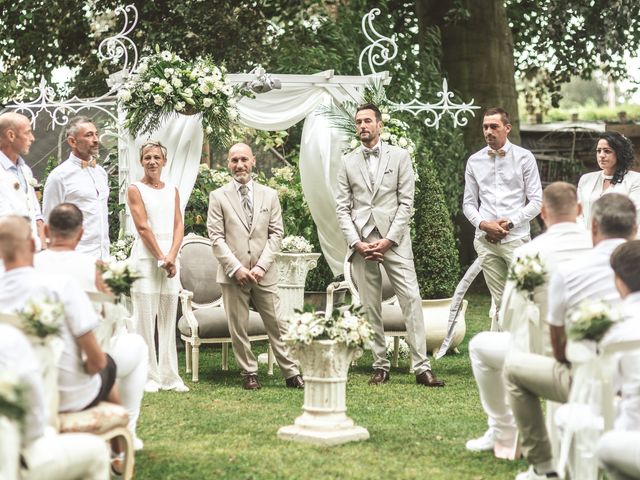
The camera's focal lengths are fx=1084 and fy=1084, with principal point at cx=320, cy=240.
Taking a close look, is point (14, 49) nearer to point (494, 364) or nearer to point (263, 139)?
point (263, 139)

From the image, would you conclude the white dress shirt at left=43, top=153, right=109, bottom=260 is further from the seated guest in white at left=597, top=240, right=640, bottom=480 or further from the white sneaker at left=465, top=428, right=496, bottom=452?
the seated guest in white at left=597, top=240, right=640, bottom=480

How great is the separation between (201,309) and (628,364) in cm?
518

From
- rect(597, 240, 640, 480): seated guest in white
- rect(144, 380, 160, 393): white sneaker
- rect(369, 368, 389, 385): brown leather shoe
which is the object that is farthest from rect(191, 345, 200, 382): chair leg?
→ rect(597, 240, 640, 480): seated guest in white

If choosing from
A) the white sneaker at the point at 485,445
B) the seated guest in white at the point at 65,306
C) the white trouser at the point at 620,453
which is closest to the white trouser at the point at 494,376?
the white sneaker at the point at 485,445

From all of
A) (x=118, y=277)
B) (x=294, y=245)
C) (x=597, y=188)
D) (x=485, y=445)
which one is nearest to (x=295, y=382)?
(x=294, y=245)

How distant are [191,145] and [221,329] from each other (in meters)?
1.76

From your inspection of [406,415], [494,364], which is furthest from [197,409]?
[494,364]

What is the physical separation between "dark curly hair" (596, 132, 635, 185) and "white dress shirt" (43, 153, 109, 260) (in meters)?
3.90

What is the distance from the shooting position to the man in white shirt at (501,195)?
823cm

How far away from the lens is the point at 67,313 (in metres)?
4.60

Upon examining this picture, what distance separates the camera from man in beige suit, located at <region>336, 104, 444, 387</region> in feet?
27.2

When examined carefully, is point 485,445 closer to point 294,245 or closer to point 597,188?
point 597,188

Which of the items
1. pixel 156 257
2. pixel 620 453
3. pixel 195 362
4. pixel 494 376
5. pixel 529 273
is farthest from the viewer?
pixel 195 362

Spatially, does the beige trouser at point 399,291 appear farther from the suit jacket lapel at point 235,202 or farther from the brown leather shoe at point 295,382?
the suit jacket lapel at point 235,202
